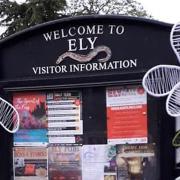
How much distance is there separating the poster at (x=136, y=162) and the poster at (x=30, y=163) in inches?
26.3

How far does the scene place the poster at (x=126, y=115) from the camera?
4.32m

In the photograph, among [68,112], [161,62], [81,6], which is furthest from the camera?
[81,6]

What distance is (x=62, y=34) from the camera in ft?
15.2

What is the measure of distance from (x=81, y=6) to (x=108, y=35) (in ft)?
107

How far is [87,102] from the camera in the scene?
14.8ft

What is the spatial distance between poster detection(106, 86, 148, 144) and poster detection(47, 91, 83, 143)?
0.27 m

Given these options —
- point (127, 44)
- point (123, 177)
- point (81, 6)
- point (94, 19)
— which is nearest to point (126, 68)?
point (127, 44)

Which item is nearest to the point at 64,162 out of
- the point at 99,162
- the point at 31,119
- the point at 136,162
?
the point at 99,162

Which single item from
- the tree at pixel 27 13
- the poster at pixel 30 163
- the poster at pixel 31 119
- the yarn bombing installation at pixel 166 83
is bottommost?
the poster at pixel 30 163

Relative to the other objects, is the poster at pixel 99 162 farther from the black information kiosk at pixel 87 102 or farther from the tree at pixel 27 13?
the tree at pixel 27 13

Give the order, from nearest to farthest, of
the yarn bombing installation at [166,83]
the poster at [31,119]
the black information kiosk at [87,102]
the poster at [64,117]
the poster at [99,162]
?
the yarn bombing installation at [166,83] → the black information kiosk at [87,102] → the poster at [99,162] → the poster at [64,117] → the poster at [31,119]

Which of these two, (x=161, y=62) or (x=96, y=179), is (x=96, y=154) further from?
(x=161, y=62)

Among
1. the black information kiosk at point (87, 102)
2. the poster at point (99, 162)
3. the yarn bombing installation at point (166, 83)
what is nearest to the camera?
the yarn bombing installation at point (166, 83)

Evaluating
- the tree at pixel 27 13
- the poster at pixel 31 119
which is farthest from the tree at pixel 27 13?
the poster at pixel 31 119
